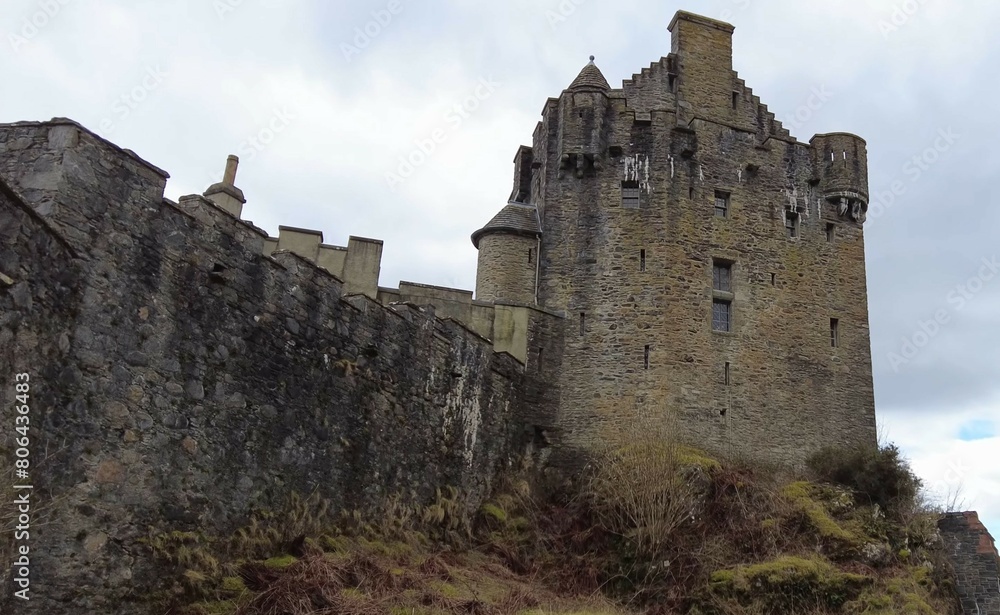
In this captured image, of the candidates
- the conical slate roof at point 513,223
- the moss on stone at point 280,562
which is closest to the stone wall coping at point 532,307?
the conical slate roof at point 513,223

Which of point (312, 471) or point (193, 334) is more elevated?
point (193, 334)

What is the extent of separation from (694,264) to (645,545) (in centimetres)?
787

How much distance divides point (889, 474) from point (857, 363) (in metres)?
4.53

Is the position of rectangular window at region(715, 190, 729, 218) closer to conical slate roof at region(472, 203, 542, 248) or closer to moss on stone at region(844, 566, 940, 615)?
conical slate roof at region(472, 203, 542, 248)

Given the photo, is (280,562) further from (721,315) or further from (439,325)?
(721,315)

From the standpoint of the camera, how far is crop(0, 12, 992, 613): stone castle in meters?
9.20

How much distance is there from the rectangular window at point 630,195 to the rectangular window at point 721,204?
6.82 ft

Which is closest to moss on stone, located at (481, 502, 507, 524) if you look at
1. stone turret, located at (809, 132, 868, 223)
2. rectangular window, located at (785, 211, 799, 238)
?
rectangular window, located at (785, 211, 799, 238)

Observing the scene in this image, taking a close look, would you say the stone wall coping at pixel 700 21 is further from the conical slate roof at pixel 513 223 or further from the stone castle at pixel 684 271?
the conical slate roof at pixel 513 223

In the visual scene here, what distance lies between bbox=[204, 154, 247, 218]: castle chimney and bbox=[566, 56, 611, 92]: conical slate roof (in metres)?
10.2

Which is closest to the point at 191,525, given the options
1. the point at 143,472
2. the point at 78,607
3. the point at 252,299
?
the point at 143,472

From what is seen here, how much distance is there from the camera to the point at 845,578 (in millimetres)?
14992

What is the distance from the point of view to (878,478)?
59.6 feet

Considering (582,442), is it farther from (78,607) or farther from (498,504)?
(78,607)
